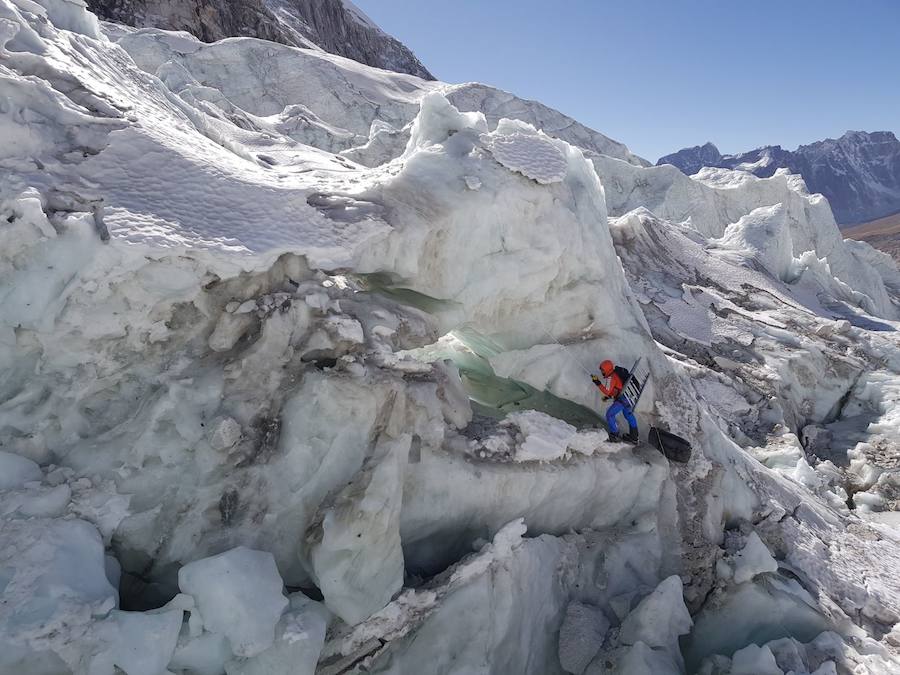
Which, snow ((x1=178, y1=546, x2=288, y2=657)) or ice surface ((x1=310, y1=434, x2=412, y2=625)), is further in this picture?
ice surface ((x1=310, y1=434, x2=412, y2=625))

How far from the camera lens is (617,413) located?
405cm

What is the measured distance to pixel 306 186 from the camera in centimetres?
336

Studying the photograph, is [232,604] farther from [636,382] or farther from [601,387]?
[636,382]

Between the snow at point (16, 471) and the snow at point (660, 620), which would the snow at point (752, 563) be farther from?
the snow at point (16, 471)

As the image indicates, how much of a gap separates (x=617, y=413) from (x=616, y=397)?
0.16 meters

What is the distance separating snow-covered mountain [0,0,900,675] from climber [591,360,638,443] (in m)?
0.13

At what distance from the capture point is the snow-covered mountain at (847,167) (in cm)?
7625

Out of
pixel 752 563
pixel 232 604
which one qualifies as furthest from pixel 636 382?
pixel 232 604

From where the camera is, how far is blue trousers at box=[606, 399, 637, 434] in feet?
13.0

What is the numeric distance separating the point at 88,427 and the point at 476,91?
21654 millimetres

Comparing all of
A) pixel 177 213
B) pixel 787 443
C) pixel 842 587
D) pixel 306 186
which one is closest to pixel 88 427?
pixel 177 213

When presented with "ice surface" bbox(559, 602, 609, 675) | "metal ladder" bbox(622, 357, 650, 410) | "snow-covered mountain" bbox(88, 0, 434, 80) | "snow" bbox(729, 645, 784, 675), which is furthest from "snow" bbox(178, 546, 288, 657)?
"snow-covered mountain" bbox(88, 0, 434, 80)

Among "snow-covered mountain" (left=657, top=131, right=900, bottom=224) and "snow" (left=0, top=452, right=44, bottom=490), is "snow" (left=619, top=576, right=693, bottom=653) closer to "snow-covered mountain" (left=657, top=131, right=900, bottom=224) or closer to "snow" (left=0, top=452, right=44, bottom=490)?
"snow" (left=0, top=452, right=44, bottom=490)

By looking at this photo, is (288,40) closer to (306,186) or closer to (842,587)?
(306,186)
